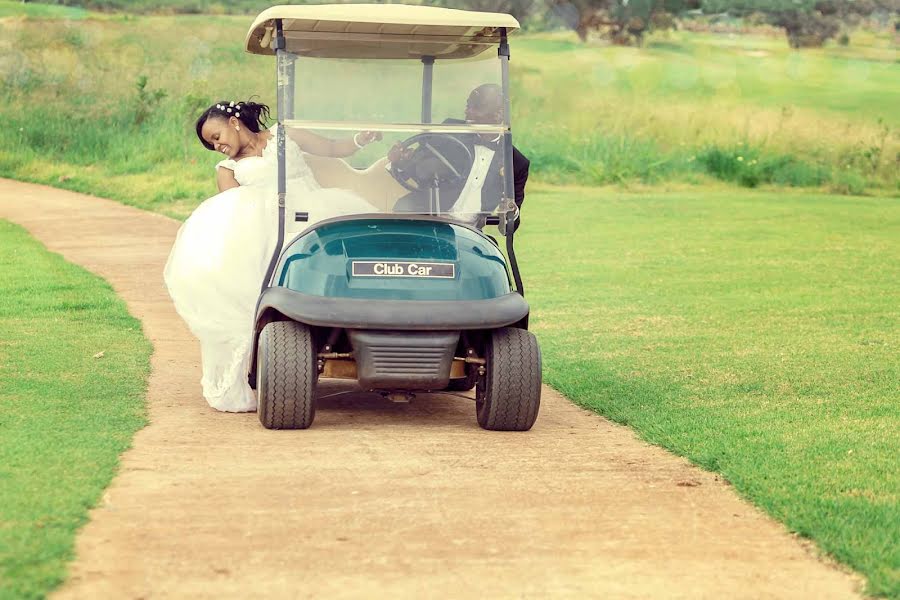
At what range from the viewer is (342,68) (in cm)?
693

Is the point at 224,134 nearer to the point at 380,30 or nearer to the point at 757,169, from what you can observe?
the point at 380,30

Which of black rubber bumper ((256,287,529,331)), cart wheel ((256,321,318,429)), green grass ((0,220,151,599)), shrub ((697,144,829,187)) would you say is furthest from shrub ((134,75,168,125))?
black rubber bumper ((256,287,529,331))

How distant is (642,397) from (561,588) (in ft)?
11.0

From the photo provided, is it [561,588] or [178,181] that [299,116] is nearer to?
[561,588]

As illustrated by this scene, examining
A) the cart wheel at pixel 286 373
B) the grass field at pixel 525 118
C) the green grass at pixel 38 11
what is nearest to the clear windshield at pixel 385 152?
the cart wheel at pixel 286 373

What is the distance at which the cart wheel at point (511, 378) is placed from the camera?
6.15 meters

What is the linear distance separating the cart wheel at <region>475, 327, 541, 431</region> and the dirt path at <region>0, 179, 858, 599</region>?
0.10m

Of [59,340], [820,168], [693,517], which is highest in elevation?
[693,517]

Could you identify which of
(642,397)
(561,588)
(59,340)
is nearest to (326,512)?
(561,588)

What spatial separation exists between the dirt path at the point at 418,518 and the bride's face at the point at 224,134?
1.28 metres

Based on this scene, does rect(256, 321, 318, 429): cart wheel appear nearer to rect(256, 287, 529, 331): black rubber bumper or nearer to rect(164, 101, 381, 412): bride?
rect(256, 287, 529, 331): black rubber bumper

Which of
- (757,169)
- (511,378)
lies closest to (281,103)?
(511,378)

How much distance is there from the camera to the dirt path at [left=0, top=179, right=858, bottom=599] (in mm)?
4105

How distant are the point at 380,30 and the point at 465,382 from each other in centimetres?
168
